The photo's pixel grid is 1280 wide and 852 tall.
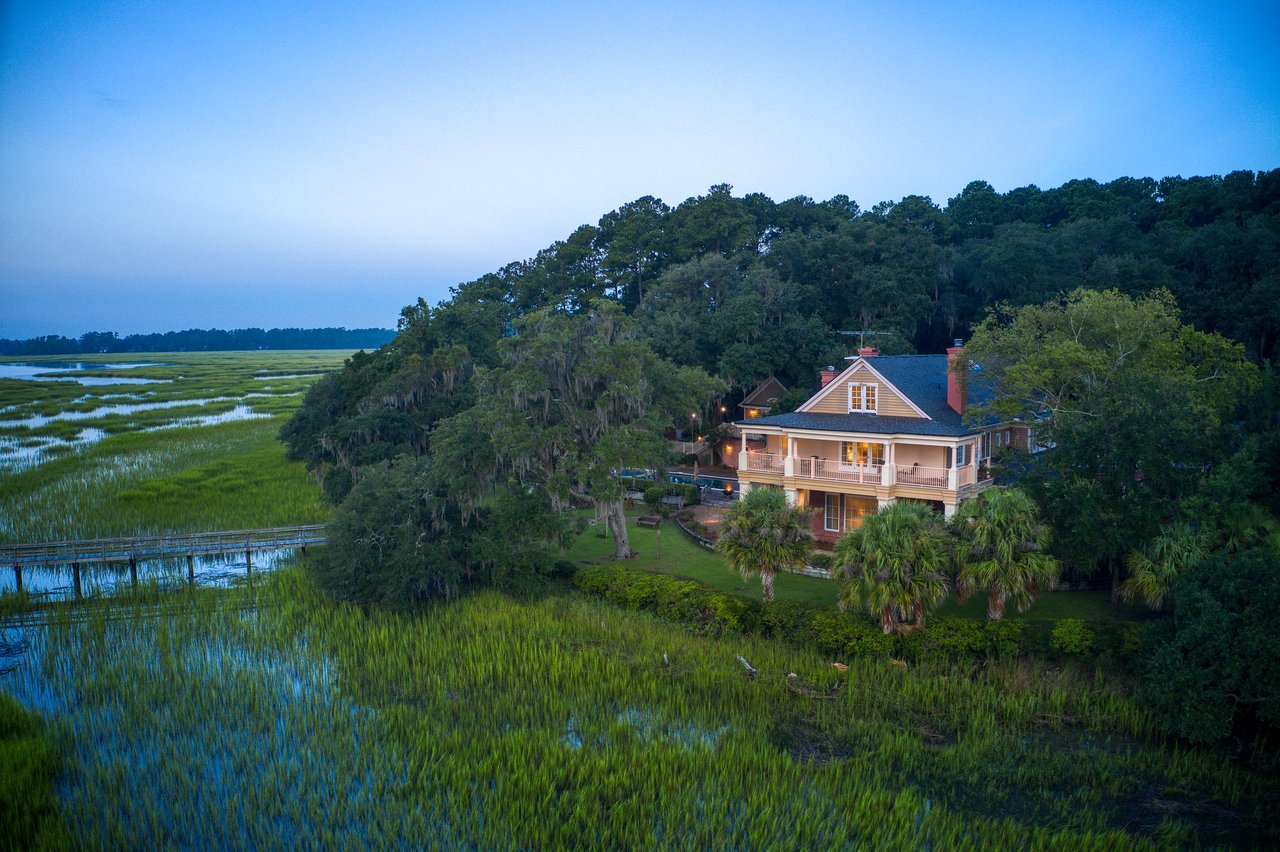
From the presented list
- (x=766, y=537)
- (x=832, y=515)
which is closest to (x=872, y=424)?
(x=832, y=515)

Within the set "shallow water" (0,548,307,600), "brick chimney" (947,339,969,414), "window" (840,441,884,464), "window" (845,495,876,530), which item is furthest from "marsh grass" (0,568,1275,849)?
"brick chimney" (947,339,969,414)

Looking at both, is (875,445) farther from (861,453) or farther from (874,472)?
(874,472)

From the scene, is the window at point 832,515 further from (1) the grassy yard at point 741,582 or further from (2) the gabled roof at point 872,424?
(1) the grassy yard at point 741,582

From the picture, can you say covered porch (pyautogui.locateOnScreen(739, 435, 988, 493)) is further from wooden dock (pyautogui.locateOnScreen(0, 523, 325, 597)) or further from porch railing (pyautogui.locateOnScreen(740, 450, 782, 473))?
wooden dock (pyautogui.locateOnScreen(0, 523, 325, 597))

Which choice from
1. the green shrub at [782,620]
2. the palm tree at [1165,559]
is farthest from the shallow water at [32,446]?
the palm tree at [1165,559]

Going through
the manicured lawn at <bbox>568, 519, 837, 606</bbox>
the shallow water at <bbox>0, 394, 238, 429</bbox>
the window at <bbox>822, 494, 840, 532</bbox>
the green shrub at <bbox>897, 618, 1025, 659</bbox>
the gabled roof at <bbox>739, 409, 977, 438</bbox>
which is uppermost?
the gabled roof at <bbox>739, 409, 977, 438</bbox>

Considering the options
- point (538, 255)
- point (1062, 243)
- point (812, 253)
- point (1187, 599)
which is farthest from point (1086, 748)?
point (538, 255)
